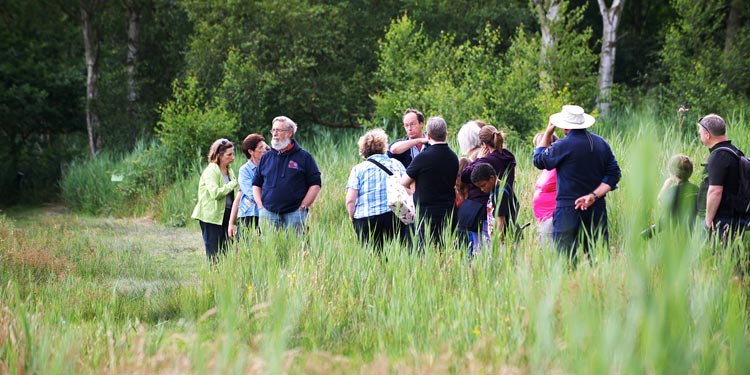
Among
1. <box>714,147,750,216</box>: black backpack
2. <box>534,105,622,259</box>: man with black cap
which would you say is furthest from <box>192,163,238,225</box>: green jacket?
<box>714,147,750,216</box>: black backpack

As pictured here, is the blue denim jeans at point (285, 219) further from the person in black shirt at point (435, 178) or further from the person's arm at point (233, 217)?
the person in black shirt at point (435, 178)

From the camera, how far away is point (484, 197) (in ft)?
23.1

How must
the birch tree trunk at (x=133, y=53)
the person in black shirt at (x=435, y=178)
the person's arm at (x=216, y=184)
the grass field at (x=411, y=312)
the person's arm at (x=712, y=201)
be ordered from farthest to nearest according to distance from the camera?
1. the birch tree trunk at (x=133, y=53)
2. the person's arm at (x=216, y=184)
3. the person in black shirt at (x=435, y=178)
4. the person's arm at (x=712, y=201)
5. the grass field at (x=411, y=312)

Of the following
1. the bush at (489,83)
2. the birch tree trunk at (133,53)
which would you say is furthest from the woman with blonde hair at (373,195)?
the birch tree trunk at (133,53)

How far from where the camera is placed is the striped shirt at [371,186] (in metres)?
7.39

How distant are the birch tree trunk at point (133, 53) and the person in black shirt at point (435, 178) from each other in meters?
22.5

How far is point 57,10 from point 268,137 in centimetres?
1231

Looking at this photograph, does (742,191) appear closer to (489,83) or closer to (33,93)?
(489,83)

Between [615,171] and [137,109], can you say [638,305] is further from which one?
[137,109]

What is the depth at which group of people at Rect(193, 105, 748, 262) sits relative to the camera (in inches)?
253

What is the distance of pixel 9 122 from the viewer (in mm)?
25438

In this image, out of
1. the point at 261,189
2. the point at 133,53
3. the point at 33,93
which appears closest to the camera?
the point at 261,189

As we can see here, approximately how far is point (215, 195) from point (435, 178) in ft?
7.86

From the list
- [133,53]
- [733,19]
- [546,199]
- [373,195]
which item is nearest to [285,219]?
[373,195]
